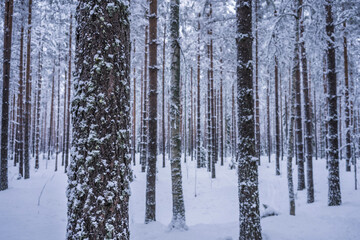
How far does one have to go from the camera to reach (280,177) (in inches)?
533

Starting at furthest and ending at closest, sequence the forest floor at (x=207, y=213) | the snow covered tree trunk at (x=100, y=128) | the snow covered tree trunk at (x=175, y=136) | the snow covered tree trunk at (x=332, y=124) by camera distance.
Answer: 1. the snow covered tree trunk at (x=332, y=124)
2. the snow covered tree trunk at (x=175, y=136)
3. the forest floor at (x=207, y=213)
4. the snow covered tree trunk at (x=100, y=128)

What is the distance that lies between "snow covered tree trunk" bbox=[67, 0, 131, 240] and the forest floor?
383 centimetres

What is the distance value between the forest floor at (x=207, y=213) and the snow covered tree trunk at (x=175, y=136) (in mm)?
436

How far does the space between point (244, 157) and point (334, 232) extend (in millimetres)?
3560

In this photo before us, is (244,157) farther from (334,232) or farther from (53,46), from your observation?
(53,46)

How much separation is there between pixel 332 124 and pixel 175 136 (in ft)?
19.0

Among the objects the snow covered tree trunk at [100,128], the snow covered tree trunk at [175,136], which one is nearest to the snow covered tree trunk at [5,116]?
the snow covered tree trunk at [175,136]

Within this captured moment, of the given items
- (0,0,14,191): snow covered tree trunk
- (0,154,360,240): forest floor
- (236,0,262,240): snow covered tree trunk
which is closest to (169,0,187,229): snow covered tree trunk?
(0,154,360,240): forest floor

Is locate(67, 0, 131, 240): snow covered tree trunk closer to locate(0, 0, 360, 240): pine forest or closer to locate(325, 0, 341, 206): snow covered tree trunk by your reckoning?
locate(0, 0, 360, 240): pine forest

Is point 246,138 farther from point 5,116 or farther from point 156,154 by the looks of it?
point 5,116

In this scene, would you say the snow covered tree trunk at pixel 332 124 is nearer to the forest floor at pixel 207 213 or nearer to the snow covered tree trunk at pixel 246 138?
the forest floor at pixel 207 213

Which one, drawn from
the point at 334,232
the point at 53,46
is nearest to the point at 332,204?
the point at 334,232

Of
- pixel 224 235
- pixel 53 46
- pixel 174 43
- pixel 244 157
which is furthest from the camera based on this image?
pixel 53 46

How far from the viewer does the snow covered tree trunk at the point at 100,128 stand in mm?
1705
